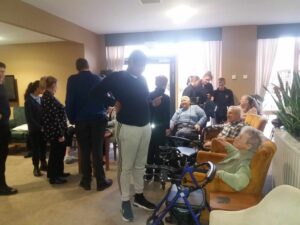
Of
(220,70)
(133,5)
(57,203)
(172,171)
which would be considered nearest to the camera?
(172,171)

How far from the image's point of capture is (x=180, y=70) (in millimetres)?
6594

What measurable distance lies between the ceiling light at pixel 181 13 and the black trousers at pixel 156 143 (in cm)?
211

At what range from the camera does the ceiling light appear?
4348mm

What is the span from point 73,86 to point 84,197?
1302 millimetres

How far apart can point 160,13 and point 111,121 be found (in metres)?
2.06

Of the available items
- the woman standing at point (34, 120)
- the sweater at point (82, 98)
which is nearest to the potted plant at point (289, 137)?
the sweater at point (82, 98)

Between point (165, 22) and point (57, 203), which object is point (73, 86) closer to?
point (57, 203)

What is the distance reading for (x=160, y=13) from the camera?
466 centimetres

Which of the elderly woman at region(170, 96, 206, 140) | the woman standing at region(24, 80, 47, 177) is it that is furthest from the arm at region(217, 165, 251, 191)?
the woman standing at region(24, 80, 47, 177)

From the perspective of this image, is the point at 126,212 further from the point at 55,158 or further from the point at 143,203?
the point at 55,158

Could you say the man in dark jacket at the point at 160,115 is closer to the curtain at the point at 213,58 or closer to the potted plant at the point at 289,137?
the potted plant at the point at 289,137

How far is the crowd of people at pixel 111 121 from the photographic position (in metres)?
2.46

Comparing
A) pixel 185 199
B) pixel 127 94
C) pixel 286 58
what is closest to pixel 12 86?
pixel 127 94

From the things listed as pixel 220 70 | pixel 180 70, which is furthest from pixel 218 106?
pixel 180 70
